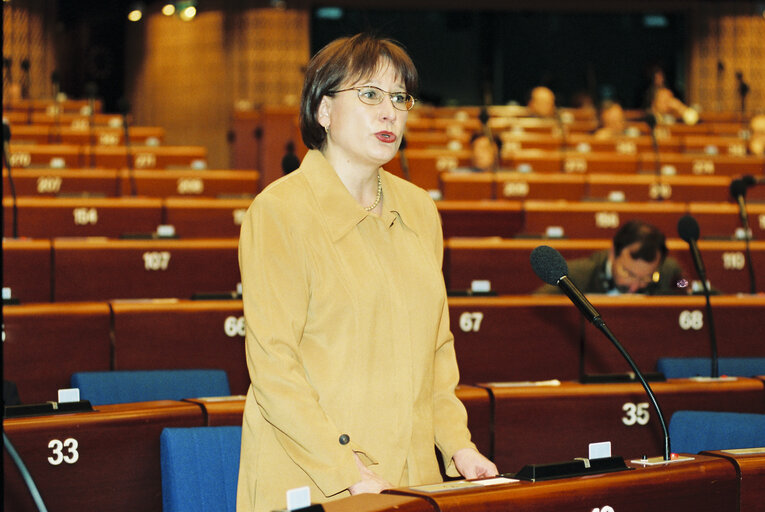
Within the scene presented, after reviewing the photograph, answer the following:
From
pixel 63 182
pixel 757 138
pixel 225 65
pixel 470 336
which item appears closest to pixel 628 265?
pixel 470 336

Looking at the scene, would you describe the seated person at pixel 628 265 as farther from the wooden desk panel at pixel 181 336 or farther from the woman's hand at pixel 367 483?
the woman's hand at pixel 367 483

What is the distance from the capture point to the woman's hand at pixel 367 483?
1.64 m

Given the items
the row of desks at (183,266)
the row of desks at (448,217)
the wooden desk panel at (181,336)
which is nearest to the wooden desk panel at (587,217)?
the row of desks at (448,217)

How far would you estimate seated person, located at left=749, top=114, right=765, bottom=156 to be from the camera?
8.26m

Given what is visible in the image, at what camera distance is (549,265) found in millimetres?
1896

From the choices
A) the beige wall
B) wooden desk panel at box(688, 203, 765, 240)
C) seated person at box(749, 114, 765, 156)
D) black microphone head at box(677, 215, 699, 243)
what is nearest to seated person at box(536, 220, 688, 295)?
black microphone head at box(677, 215, 699, 243)

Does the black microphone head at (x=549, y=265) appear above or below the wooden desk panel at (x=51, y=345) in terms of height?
above

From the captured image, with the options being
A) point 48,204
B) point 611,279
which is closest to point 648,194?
point 611,279

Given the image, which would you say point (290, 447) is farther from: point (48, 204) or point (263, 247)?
point (48, 204)

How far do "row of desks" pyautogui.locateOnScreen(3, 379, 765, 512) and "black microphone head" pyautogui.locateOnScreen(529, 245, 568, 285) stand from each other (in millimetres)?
371

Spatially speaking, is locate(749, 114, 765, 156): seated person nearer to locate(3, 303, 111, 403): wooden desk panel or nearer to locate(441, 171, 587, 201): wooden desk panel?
locate(441, 171, 587, 201): wooden desk panel

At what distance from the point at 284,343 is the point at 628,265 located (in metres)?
2.74

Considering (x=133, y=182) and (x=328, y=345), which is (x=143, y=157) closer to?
(x=133, y=182)

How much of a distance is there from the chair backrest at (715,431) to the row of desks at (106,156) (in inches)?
198
